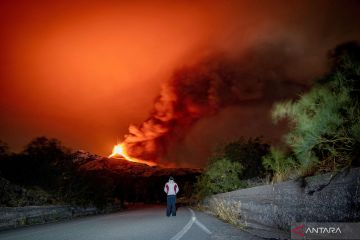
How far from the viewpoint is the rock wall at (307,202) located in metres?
5.10

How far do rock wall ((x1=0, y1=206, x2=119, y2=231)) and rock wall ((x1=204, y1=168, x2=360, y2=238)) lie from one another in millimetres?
10018

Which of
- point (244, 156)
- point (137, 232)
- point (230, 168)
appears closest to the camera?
point (137, 232)

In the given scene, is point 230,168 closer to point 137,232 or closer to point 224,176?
point 224,176

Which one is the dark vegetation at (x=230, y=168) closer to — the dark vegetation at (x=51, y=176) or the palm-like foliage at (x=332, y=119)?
the dark vegetation at (x=51, y=176)

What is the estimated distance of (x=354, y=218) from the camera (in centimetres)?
495

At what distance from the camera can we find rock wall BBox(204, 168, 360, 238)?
16.7 ft

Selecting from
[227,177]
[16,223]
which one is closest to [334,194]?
[16,223]

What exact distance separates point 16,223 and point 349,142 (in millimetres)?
13584

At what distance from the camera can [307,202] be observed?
248 inches

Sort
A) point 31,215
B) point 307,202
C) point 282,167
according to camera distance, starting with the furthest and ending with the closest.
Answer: point 31,215 → point 282,167 → point 307,202

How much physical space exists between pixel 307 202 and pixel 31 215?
1375 cm

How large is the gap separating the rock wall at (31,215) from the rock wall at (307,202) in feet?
32.9

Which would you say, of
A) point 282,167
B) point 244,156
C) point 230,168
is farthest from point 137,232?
point 244,156

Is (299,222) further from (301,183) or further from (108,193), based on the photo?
(108,193)
